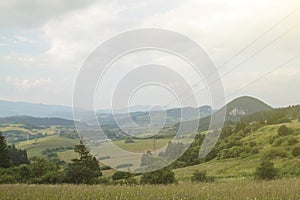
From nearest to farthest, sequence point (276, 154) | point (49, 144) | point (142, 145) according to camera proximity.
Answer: point (142, 145)
point (276, 154)
point (49, 144)

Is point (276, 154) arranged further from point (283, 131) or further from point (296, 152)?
point (283, 131)

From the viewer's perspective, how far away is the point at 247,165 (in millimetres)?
60562

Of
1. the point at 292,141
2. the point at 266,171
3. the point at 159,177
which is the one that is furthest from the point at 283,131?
the point at 159,177

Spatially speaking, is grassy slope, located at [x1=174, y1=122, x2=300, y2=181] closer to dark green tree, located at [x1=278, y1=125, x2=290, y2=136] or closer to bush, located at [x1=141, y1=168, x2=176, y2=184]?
dark green tree, located at [x1=278, y1=125, x2=290, y2=136]

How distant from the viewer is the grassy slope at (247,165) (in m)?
48.2

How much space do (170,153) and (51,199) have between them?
10245 millimetres

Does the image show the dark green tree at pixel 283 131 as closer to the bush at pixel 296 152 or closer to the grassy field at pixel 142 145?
the bush at pixel 296 152

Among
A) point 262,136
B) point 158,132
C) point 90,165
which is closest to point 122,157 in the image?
point 158,132

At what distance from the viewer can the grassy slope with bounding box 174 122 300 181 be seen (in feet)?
158

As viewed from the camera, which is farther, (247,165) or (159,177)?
(247,165)

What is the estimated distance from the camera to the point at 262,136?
293 ft

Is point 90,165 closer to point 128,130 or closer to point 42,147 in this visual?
point 128,130

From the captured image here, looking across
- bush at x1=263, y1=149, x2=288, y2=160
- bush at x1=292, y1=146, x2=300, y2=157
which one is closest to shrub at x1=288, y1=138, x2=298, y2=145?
bush at x1=263, y1=149, x2=288, y2=160

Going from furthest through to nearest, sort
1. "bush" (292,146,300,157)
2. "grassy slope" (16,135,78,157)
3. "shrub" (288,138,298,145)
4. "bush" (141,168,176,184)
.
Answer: "grassy slope" (16,135,78,157), "shrub" (288,138,298,145), "bush" (292,146,300,157), "bush" (141,168,176,184)
